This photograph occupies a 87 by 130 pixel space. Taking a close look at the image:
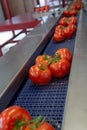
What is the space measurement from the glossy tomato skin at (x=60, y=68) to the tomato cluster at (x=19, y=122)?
42 cm

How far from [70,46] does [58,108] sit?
79cm

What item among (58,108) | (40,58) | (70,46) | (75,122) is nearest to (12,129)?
(75,122)

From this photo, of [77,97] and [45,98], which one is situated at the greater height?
[77,97]

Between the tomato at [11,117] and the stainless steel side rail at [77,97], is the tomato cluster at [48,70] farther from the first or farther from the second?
the tomato at [11,117]

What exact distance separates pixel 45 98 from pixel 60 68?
0.58 ft

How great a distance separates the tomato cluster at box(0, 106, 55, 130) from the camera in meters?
0.54

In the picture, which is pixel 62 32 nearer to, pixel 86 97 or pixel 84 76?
pixel 84 76

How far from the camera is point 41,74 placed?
0.96 meters

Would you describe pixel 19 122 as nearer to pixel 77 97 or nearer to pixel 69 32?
pixel 77 97

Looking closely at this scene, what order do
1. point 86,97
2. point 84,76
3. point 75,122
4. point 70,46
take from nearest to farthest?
point 75,122 < point 86,97 < point 84,76 < point 70,46

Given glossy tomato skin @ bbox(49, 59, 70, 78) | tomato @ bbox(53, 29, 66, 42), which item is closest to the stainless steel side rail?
glossy tomato skin @ bbox(49, 59, 70, 78)

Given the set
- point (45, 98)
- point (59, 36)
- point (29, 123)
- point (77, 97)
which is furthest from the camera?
point (59, 36)

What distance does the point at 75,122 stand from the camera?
1.82 ft

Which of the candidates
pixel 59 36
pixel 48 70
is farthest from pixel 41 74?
pixel 59 36
